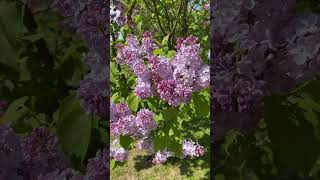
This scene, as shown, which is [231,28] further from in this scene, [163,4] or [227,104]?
[163,4]

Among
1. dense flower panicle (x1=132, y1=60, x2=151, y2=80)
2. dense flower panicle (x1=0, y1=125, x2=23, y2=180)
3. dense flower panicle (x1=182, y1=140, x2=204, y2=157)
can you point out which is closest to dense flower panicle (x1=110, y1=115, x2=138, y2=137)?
dense flower panicle (x1=132, y1=60, x2=151, y2=80)

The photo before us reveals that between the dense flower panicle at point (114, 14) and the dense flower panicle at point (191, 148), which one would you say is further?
the dense flower panicle at point (191, 148)

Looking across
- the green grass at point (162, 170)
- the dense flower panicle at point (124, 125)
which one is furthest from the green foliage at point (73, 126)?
the green grass at point (162, 170)

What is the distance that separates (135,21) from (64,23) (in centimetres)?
134

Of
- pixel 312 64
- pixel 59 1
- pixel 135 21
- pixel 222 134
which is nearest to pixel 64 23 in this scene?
pixel 59 1

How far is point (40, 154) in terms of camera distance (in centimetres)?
171

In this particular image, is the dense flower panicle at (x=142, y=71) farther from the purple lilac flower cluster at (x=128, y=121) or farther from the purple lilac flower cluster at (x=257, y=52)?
the purple lilac flower cluster at (x=257, y=52)

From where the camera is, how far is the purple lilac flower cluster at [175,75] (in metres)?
2.41

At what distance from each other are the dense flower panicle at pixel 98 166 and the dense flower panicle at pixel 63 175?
4 centimetres

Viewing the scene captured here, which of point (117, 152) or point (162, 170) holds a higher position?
point (117, 152)

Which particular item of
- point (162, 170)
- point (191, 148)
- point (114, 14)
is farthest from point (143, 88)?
point (162, 170)

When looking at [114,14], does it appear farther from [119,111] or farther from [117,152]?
[117,152]

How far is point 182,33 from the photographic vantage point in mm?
3270

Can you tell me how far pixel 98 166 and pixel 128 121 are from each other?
0.85 metres
